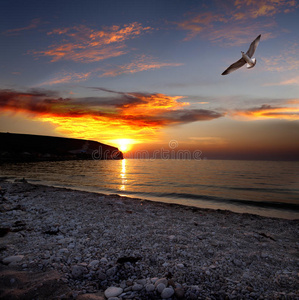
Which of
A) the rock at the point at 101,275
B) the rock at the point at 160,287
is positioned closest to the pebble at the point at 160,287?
the rock at the point at 160,287

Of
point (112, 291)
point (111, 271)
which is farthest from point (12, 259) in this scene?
point (112, 291)

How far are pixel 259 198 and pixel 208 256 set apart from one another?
1733 centimetres

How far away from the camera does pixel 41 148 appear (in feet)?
452

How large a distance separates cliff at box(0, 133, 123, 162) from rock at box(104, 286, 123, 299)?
111 meters

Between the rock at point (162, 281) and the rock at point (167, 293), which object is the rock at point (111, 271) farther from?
the rock at point (167, 293)

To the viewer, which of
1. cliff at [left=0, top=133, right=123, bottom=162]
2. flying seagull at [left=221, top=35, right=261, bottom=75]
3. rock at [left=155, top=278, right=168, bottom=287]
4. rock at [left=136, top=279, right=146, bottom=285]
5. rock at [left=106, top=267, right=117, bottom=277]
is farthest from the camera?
cliff at [left=0, top=133, right=123, bottom=162]

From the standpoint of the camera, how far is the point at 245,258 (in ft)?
20.1

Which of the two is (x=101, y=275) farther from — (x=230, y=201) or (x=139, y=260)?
(x=230, y=201)

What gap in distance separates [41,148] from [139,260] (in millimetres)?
152763

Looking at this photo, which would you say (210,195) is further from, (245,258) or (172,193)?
(245,258)

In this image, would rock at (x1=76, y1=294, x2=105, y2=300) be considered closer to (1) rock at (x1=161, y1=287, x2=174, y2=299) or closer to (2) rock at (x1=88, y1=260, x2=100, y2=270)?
(2) rock at (x1=88, y1=260, x2=100, y2=270)

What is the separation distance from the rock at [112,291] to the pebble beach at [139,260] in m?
0.02

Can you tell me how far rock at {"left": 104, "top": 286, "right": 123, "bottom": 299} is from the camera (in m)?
3.98

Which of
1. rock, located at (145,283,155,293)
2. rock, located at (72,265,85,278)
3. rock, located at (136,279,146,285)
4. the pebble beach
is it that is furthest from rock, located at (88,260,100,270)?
rock, located at (145,283,155,293)
